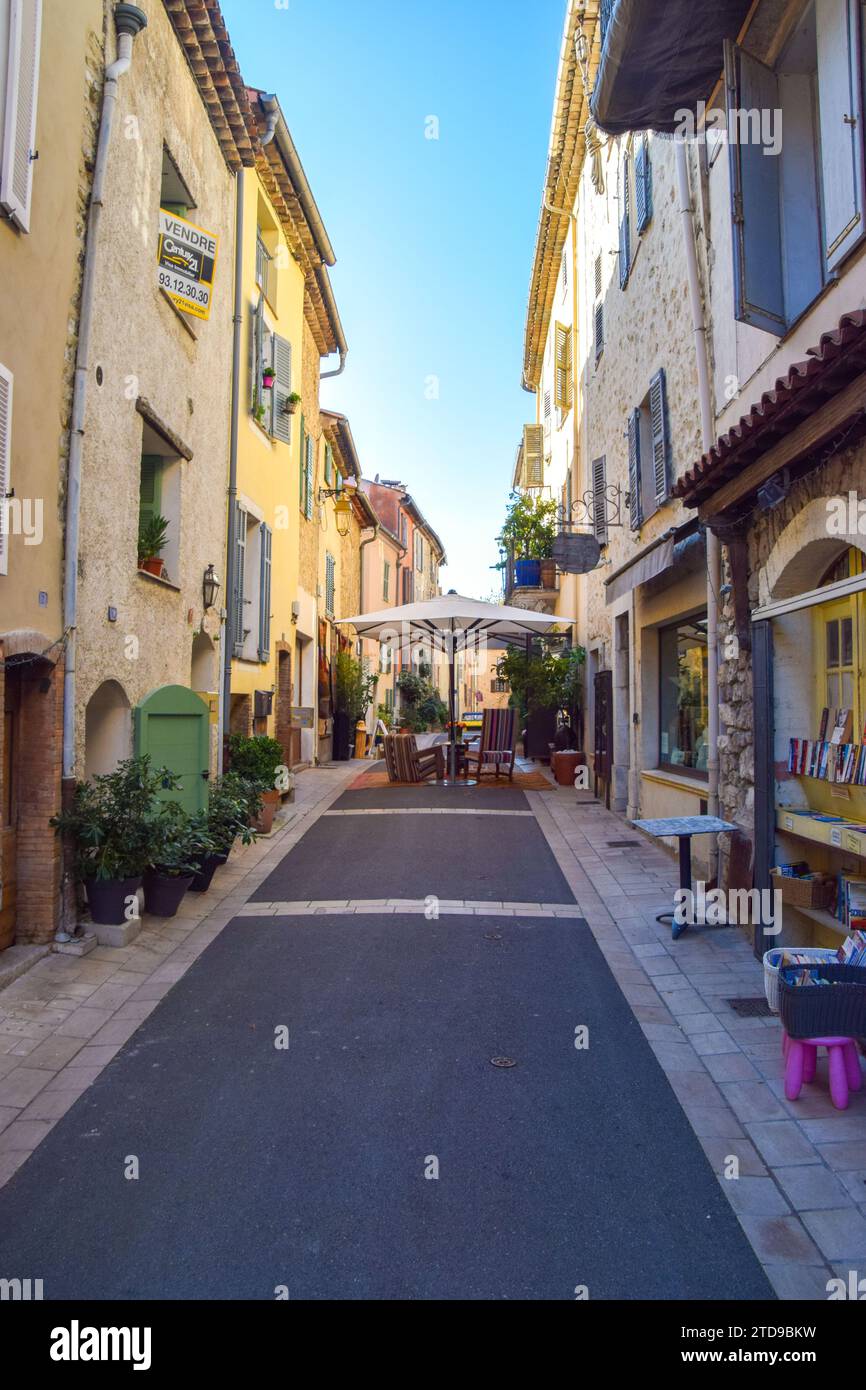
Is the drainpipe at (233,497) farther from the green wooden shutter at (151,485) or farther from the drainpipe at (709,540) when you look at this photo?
the drainpipe at (709,540)

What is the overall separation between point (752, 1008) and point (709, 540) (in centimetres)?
370

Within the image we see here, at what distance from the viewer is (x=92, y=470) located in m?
6.53

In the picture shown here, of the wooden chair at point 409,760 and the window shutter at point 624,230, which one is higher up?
the window shutter at point 624,230

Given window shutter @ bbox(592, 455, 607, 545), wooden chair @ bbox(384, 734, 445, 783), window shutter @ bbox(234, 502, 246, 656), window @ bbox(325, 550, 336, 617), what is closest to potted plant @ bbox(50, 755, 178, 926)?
window shutter @ bbox(234, 502, 246, 656)

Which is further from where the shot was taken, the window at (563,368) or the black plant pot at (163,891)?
the window at (563,368)

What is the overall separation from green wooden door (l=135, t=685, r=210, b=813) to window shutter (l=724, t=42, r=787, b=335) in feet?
17.7

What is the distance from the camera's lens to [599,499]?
13.8 meters

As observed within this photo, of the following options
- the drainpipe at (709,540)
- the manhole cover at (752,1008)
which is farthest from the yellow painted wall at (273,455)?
the manhole cover at (752,1008)

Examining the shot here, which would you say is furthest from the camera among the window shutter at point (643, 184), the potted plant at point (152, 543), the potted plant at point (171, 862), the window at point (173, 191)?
the window shutter at point (643, 184)

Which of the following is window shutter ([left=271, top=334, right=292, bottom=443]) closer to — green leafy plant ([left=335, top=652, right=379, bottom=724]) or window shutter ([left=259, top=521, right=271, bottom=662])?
window shutter ([left=259, top=521, right=271, bottom=662])

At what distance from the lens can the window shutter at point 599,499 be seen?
13.4 meters

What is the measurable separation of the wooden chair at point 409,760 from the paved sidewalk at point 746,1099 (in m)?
7.31

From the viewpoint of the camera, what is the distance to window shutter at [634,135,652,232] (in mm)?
9938

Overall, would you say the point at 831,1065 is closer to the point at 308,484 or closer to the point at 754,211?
the point at 754,211
